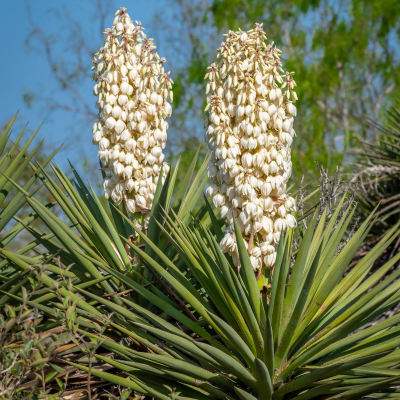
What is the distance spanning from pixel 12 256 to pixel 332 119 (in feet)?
42.3

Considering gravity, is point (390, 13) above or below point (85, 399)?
above

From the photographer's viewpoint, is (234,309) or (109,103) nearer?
(234,309)

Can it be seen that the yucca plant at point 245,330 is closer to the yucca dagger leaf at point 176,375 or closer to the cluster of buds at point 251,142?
the yucca dagger leaf at point 176,375

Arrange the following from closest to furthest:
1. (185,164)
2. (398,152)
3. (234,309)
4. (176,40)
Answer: (234,309), (398,152), (185,164), (176,40)

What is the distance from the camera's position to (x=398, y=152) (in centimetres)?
466

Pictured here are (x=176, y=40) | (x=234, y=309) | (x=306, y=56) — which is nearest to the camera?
(x=234, y=309)

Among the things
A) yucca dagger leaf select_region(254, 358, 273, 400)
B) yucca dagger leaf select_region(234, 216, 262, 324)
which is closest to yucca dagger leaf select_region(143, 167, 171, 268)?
yucca dagger leaf select_region(234, 216, 262, 324)

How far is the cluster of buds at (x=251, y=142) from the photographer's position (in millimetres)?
2174

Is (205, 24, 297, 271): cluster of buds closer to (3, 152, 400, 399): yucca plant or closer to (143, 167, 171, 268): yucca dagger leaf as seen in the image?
(3, 152, 400, 399): yucca plant

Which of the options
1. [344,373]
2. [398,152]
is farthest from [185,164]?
[344,373]

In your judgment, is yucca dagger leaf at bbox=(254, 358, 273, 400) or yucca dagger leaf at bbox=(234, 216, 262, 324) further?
yucca dagger leaf at bbox=(234, 216, 262, 324)

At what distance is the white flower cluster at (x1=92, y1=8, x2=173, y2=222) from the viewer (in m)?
2.46

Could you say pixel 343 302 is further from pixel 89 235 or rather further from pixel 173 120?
pixel 173 120

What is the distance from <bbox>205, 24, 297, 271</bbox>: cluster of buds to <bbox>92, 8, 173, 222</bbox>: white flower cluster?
0.37m
